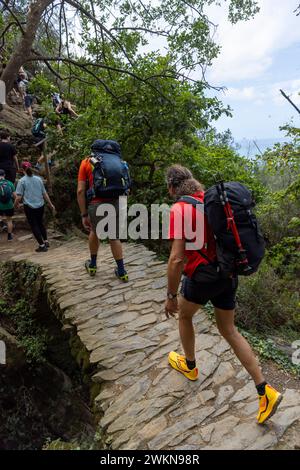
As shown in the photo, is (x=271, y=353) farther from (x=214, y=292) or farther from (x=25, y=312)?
(x=25, y=312)

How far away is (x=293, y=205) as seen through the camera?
11164mm

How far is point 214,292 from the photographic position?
2.82 meters

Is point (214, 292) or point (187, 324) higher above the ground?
point (214, 292)

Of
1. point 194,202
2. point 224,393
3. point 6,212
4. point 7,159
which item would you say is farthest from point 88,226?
point 7,159

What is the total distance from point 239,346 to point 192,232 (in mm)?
993

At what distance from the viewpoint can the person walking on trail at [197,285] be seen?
277 cm

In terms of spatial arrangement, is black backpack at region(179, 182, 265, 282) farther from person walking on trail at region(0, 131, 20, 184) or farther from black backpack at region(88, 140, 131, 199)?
person walking on trail at region(0, 131, 20, 184)

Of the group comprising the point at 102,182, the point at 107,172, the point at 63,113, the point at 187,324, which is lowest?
the point at 187,324

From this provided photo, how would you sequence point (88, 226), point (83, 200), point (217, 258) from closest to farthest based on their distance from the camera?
point (217, 258) → point (83, 200) → point (88, 226)

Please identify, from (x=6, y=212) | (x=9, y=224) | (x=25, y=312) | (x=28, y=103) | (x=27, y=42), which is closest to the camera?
(x=27, y=42)

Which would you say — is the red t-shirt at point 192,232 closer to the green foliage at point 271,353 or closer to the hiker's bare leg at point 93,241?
the green foliage at point 271,353

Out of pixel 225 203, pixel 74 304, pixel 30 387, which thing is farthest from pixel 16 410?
pixel 225 203

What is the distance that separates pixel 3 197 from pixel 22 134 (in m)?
4.93

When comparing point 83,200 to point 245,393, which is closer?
point 245,393
